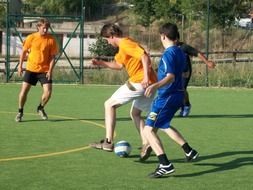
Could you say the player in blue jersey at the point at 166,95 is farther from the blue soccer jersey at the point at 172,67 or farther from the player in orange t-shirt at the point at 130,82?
the player in orange t-shirt at the point at 130,82

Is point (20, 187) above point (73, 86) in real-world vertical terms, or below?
above

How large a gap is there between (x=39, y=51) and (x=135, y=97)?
4106 millimetres

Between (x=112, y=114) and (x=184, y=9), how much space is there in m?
40.6

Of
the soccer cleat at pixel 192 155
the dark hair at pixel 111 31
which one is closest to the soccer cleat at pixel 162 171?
the soccer cleat at pixel 192 155

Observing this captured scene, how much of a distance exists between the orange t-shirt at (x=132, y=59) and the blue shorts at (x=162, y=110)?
940 mm

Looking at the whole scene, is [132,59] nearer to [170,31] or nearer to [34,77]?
[170,31]

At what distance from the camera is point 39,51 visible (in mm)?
12867

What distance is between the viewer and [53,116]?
45.2ft

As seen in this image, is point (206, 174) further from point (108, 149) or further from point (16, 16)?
point (16, 16)

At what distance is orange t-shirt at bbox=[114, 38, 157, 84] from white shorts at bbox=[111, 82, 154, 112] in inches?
5.2

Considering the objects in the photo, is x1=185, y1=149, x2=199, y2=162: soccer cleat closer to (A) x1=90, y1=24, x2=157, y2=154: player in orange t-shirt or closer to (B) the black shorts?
(A) x1=90, y1=24, x2=157, y2=154: player in orange t-shirt

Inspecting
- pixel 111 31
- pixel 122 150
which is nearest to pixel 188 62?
pixel 111 31

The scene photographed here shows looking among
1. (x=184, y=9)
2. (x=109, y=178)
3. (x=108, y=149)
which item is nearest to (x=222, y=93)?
(x=108, y=149)

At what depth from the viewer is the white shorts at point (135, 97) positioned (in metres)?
9.27
